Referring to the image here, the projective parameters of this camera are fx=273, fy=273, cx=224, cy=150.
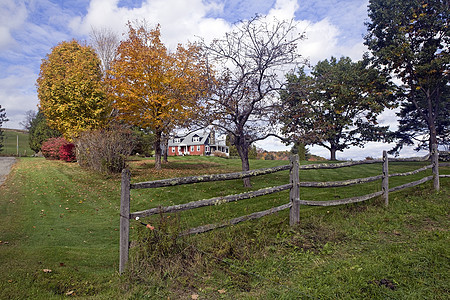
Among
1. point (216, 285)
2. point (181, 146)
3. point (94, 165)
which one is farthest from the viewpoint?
point (181, 146)

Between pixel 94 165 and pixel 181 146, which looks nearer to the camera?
pixel 94 165

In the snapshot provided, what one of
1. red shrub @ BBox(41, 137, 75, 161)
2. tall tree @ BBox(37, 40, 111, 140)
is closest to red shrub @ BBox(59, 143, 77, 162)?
red shrub @ BBox(41, 137, 75, 161)

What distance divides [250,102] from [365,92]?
15381mm

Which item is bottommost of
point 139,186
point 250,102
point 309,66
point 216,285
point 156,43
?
point 216,285

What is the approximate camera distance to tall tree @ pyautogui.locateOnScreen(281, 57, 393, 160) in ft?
38.0

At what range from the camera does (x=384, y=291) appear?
315 centimetres

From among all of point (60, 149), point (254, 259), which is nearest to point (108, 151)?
point (60, 149)

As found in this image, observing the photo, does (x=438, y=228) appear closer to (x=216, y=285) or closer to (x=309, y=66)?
(x=216, y=285)

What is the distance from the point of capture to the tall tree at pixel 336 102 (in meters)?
11.6

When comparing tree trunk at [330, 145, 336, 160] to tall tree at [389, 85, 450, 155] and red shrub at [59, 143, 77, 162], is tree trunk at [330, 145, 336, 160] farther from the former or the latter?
red shrub at [59, 143, 77, 162]

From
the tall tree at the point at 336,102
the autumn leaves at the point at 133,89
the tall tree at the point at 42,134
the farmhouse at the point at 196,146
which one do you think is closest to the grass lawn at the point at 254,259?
the tall tree at the point at 336,102

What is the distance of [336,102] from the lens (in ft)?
81.2

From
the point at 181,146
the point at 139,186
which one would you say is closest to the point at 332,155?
the point at 139,186

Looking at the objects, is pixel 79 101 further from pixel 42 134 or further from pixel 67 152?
pixel 42 134
